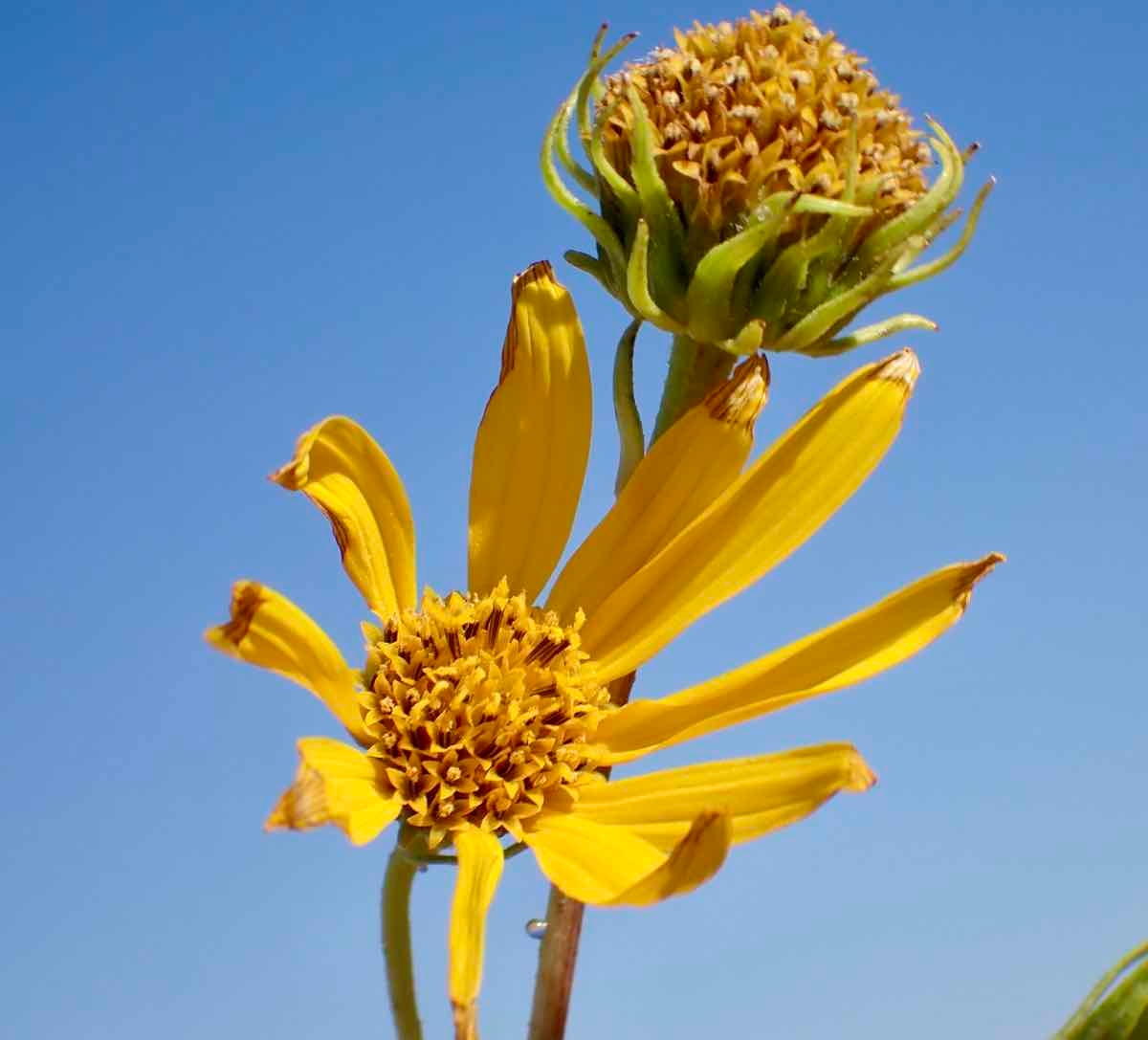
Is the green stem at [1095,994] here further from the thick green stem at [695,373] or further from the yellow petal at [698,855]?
the thick green stem at [695,373]

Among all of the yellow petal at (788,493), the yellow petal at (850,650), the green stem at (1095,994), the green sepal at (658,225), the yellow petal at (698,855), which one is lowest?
the green stem at (1095,994)

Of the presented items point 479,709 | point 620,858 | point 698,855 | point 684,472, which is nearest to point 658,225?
point 684,472

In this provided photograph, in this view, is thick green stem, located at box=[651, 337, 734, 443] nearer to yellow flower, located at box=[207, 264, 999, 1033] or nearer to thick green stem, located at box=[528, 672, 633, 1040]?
yellow flower, located at box=[207, 264, 999, 1033]

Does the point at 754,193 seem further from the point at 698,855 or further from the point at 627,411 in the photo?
the point at 698,855

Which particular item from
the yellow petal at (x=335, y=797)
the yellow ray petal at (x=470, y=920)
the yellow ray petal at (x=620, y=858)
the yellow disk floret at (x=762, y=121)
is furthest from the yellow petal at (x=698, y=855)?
the yellow disk floret at (x=762, y=121)

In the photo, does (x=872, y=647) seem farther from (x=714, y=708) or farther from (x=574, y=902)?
(x=574, y=902)
